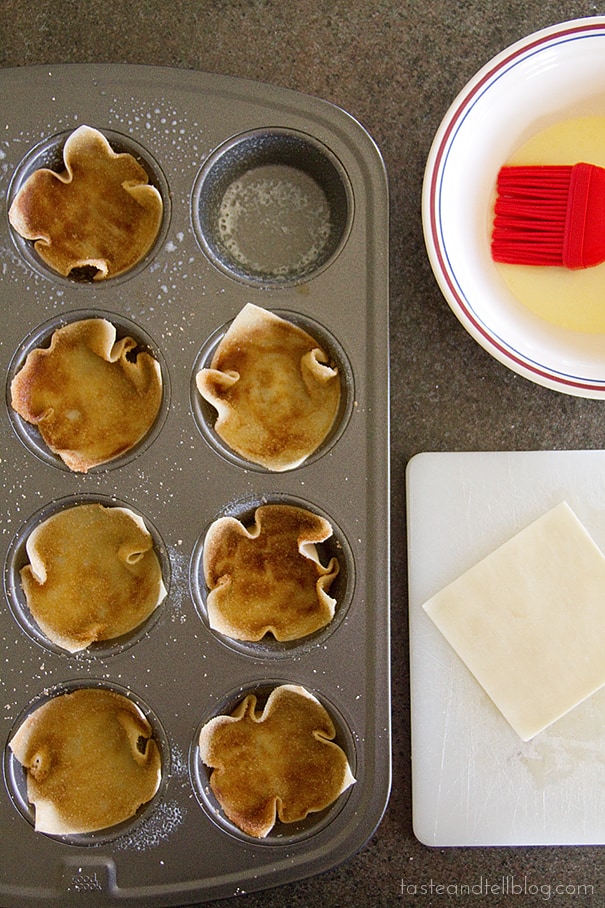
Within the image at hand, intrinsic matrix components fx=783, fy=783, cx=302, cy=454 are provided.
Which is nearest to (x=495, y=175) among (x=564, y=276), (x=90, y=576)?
(x=564, y=276)

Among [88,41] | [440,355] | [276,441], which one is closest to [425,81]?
[440,355]

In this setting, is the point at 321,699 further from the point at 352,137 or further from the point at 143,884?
the point at 352,137

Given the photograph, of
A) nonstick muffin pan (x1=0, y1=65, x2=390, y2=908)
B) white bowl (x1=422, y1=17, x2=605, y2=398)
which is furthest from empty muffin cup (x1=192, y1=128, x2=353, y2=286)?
white bowl (x1=422, y1=17, x2=605, y2=398)

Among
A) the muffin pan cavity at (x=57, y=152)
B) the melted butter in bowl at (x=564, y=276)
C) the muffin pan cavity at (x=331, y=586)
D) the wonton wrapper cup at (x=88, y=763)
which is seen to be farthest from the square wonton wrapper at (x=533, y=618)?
the muffin pan cavity at (x=57, y=152)

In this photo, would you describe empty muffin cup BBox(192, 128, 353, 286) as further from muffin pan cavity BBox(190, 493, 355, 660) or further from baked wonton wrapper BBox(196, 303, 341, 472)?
muffin pan cavity BBox(190, 493, 355, 660)

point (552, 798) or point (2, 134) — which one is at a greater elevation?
point (2, 134)

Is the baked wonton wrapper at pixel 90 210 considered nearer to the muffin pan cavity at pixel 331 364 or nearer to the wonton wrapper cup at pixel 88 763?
the muffin pan cavity at pixel 331 364

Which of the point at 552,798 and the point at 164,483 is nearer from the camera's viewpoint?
the point at 164,483

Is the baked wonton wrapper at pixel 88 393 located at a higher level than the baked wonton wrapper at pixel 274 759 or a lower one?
higher
